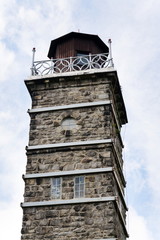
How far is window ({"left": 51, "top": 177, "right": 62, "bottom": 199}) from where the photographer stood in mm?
16203

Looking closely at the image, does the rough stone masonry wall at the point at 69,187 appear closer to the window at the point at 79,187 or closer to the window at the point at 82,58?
the window at the point at 79,187

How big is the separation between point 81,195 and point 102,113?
9.96 feet

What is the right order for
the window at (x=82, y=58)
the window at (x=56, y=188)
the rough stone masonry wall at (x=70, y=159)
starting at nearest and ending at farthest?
the window at (x=56, y=188), the rough stone masonry wall at (x=70, y=159), the window at (x=82, y=58)

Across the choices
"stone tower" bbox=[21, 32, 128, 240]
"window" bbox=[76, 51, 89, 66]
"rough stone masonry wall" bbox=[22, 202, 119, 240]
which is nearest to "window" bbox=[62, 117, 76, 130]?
→ "stone tower" bbox=[21, 32, 128, 240]

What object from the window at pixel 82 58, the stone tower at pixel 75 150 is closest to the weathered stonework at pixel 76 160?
the stone tower at pixel 75 150

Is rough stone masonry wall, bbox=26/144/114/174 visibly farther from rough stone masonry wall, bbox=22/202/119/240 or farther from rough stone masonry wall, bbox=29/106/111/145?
rough stone masonry wall, bbox=22/202/119/240

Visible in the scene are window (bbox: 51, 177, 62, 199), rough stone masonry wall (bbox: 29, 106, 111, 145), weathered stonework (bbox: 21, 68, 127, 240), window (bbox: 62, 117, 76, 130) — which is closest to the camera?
weathered stonework (bbox: 21, 68, 127, 240)

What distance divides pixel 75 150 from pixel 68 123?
1.14 meters

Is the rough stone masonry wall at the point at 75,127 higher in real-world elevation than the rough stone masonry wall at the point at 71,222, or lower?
higher

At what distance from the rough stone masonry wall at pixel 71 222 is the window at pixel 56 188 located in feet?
1.31

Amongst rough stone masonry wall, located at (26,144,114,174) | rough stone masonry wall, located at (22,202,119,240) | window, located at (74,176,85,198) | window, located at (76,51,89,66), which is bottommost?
rough stone masonry wall, located at (22,202,119,240)

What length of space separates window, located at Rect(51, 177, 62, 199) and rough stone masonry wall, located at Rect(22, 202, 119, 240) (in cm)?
40

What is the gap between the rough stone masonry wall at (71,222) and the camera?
15.3m

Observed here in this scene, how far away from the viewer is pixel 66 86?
718 inches
